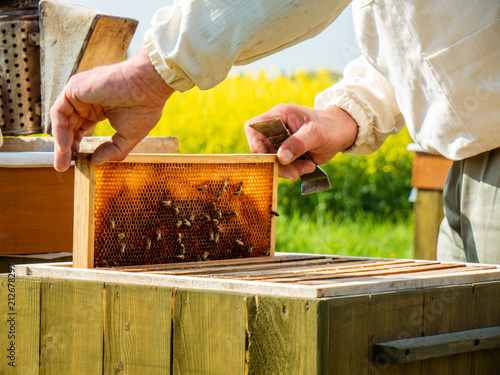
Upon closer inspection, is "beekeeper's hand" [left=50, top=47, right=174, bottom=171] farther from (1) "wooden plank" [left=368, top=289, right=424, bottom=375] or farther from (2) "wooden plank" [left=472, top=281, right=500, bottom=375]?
(2) "wooden plank" [left=472, top=281, right=500, bottom=375]

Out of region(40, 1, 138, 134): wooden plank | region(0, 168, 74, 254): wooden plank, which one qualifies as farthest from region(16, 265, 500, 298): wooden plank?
region(40, 1, 138, 134): wooden plank

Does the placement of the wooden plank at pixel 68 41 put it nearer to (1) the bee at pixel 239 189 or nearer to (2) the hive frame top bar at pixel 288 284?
(1) the bee at pixel 239 189

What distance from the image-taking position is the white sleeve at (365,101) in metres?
2.60

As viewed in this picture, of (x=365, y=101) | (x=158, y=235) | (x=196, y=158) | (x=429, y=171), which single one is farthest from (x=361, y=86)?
(x=429, y=171)

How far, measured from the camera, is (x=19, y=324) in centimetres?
186

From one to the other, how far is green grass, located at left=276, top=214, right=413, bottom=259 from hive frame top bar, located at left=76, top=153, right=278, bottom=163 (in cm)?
430

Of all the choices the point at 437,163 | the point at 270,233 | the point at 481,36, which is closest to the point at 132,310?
the point at 270,233

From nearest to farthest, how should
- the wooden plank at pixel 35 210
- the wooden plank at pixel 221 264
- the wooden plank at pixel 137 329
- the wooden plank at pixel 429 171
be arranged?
the wooden plank at pixel 137 329 < the wooden plank at pixel 221 264 < the wooden plank at pixel 35 210 < the wooden plank at pixel 429 171

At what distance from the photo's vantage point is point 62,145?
1.83 metres

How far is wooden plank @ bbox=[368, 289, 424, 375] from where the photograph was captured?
1552 mm

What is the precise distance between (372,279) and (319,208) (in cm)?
693

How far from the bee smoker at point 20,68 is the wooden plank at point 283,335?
1737 millimetres

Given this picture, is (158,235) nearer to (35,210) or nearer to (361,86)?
(35,210)

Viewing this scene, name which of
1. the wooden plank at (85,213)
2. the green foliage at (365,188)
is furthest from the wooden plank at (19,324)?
the green foliage at (365,188)
